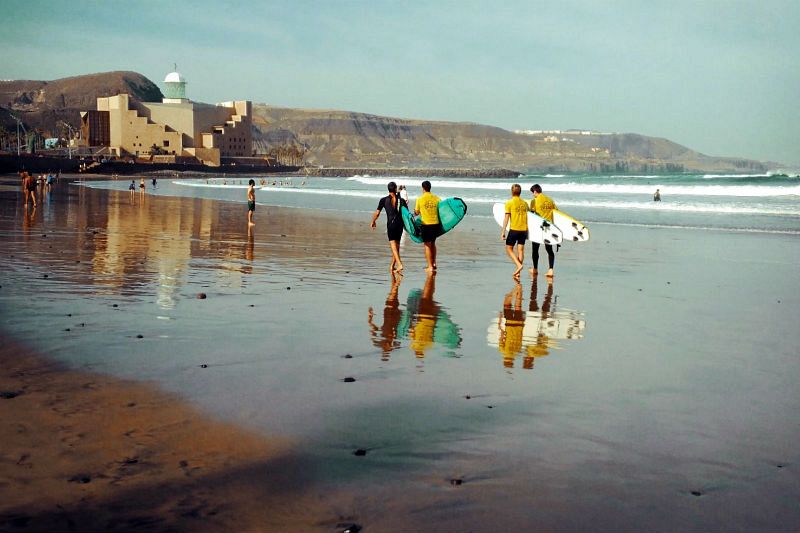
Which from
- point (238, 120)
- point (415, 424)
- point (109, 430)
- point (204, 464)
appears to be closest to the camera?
point (204, 464)

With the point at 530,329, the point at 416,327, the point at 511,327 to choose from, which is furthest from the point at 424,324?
the point at 530,329

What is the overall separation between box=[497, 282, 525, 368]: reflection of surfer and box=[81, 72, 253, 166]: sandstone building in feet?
477

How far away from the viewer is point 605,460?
5312mm

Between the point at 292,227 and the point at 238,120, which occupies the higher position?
the point at 238,120

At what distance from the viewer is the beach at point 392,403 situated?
4.57 meters

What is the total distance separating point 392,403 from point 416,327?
10.6 ft

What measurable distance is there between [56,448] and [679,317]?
8013mm

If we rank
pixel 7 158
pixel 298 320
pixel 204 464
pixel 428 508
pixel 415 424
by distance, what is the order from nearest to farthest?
1. pixel 428 508
2. pixel 204 464
3. pixel 415 424
4. pixel 298 320
5. pixel 7 158

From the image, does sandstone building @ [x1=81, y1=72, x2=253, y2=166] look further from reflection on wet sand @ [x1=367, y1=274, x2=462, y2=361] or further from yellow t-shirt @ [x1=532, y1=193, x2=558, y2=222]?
reflection on wet sand @ [x1=367, y1=274, x2=462, y2=361]

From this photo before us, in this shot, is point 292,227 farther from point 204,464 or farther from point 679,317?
point 204,464

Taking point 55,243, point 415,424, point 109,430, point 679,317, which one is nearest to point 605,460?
point 415,424

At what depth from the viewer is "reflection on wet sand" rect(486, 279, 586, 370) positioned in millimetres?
8414

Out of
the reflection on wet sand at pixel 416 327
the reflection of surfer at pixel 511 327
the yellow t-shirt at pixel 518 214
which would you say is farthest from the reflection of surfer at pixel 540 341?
the yellow t-shirt at pixel 518 214

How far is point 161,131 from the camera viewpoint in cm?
15588
